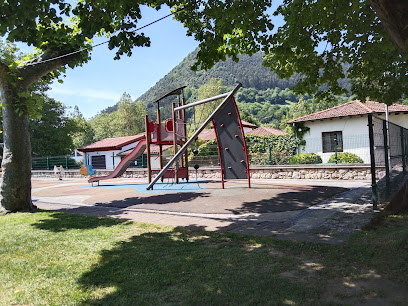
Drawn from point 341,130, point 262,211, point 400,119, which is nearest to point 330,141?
point 341,130

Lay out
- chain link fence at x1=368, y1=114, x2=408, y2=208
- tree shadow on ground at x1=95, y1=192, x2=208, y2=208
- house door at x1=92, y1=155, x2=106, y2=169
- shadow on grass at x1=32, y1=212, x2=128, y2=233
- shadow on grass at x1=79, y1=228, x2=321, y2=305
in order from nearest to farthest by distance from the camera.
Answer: shadow on grass at x1=79, y1=228, x2=321, y2=305
shadow on grass at x1=32, y1=212, x2=128, y2=233
chain link fence at x1=368, y1=114, x2=408, y2=208
tree shadow on ground at x1=95, y1=192, x2=208, y2=208
house door at x1=92, y1=155, x2=106, y2=169

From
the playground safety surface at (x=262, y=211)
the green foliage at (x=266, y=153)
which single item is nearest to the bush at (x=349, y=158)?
the green foliage at (x=266, y=153)

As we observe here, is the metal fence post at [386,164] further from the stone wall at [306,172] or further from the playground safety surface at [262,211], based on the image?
the stone wall at [306,172]

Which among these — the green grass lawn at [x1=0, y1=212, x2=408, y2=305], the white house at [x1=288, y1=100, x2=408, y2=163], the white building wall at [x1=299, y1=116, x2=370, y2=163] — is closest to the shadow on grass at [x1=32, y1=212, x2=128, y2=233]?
the green grass lawn at [x1=0, y1=212, x2=408, y2=305]

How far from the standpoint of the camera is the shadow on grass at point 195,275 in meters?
3.24

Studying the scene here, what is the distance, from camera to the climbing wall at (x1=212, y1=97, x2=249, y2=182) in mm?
12773

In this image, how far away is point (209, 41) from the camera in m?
7.63

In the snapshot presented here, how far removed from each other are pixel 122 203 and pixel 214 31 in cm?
622

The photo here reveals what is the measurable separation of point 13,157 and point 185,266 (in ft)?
23.9

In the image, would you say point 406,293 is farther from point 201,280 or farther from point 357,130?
point 357,130

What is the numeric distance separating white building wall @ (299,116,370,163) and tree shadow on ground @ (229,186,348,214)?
12.0m

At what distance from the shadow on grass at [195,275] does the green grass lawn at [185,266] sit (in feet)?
0.03

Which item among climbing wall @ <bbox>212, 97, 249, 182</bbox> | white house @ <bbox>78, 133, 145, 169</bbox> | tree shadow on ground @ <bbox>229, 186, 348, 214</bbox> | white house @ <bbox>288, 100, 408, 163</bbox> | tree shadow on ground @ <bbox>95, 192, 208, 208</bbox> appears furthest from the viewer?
white house @ <bbox>78, 133, 145, 169</bbox>

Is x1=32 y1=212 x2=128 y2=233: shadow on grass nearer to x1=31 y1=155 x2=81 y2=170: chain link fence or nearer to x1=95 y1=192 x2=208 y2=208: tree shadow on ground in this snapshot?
x1=95 y1=192 x2=208 y2=208: tree shadow on ground
